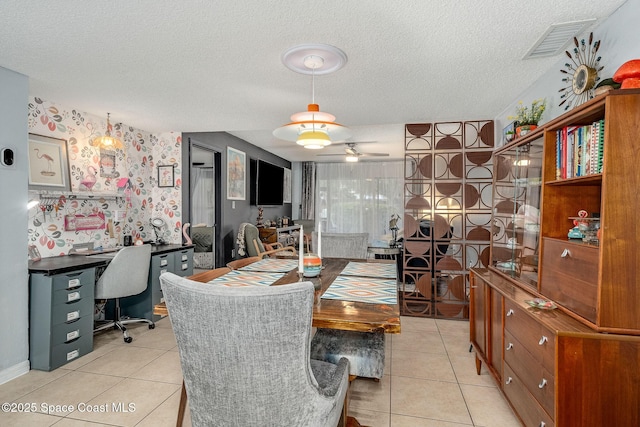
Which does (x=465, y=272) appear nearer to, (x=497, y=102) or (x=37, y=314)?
(x=497, y=102)

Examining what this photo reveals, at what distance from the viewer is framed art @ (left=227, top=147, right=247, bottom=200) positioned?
5.45 metres

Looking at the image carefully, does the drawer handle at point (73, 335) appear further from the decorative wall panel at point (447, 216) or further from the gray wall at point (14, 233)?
the decorative wall panel at point (447, 216)

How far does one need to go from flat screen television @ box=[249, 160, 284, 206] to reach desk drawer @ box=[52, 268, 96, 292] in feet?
11.7

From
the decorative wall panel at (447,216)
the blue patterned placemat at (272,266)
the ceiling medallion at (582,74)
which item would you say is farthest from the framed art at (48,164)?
the ceiling medallion at (582,74)

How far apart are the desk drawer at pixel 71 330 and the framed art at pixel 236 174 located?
281cm

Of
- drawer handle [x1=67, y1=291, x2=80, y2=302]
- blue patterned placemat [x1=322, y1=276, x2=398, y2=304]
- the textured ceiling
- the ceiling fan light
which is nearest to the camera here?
the textured ceiling

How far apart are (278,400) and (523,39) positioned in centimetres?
232

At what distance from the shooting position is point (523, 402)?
1.78m

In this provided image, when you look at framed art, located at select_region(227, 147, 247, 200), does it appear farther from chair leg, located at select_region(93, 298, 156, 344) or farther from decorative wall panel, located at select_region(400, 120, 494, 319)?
decorative wall panel, located at select_region(400, 120, 494, 319)

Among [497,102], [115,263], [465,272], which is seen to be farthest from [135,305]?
[497,102]

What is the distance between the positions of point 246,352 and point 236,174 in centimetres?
483

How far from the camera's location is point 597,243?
4.82 ft

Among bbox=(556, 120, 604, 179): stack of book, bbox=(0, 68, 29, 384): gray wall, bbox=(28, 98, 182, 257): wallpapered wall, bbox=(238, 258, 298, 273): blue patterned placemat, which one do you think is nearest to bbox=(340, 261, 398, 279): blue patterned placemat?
bbox=(238, 258, 298, 273): blue patterned placemat

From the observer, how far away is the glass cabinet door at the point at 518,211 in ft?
6.72
